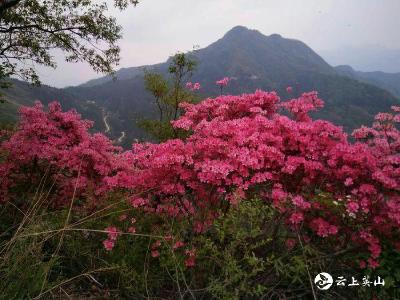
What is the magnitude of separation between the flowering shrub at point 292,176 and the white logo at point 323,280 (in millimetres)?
594

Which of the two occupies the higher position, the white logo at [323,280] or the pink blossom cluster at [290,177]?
the pink blossom cluster at [290,177]

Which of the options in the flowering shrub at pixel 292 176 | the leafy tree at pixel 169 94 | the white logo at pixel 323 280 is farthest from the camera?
the leafy tree at pixel 169 94

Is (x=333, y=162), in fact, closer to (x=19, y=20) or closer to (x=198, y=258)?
(x=198, y=258)

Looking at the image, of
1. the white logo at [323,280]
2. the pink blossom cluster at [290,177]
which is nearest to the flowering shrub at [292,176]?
the pink blossom cluster at [290,177]

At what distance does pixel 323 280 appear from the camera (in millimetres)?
5863

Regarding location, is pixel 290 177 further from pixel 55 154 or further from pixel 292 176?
pixel 55 154

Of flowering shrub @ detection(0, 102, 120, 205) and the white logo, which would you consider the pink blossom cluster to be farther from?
flowering shrub @ detection(0, 102, 120, 205)

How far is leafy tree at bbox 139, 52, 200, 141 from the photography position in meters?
21.9

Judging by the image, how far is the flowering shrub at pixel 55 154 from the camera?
8172mm

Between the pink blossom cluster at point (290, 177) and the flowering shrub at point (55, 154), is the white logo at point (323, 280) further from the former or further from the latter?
the flowering shrub at point (55, 154)

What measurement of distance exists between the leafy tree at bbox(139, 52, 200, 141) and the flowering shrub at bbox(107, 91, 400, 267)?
587 inches

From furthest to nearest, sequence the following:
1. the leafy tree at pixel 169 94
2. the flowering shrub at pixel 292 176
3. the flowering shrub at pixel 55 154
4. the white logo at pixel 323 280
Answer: the leafy tree at pixel 169 94
the flowering shrub at pixel 55 154
the white logo at pixel 323 280
the flowering shrub at pixel 292 176

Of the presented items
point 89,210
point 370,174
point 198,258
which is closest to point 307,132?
point 370,174

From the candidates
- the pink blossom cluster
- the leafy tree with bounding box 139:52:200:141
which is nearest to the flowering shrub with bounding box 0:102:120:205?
the pink blossom cluster
